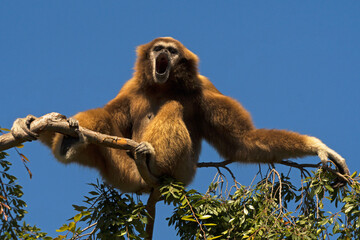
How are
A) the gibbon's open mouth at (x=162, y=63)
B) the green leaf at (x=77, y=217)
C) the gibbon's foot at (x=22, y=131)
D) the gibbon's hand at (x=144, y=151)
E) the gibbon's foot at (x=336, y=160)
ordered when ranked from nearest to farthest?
1. the gibbon's foot at (x=22, y=131)
2. the green leaf at (x=77, y=217)
3. the gibbon's foot at (x=336, y=160)
4. the gibbon's hand at (x=144, y=151)
5. the gibbon's open mouth at (x=162, y=63)

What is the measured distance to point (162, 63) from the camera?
27.1ft

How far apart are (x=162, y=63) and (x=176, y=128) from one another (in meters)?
1.65

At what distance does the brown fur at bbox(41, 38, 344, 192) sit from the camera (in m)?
7.04

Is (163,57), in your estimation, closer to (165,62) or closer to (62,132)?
(165,62)

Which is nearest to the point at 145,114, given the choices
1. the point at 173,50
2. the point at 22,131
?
the point at 173,50

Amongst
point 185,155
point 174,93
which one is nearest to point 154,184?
point 185,155

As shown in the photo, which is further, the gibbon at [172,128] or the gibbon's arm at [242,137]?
the gibbon's arm at [242,137]

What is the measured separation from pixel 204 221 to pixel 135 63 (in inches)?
139

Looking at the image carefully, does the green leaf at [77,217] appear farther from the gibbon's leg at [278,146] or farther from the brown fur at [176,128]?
the gibbon's leg at [278,146]

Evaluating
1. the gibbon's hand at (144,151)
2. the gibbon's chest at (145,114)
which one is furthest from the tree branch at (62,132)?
the gibbon's chest at (145,114)

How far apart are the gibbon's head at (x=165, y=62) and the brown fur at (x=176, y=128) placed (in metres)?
0.02

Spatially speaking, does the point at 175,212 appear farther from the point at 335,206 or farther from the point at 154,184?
the point at 335,206

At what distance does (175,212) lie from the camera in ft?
21.4

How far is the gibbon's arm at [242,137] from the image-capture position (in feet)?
24.6
